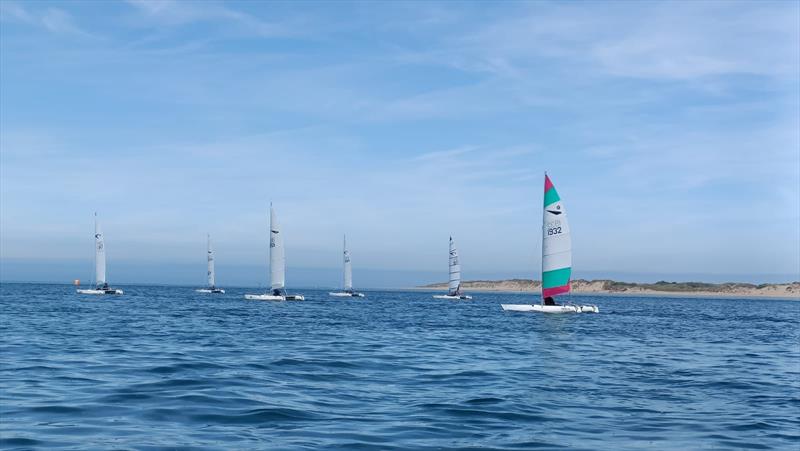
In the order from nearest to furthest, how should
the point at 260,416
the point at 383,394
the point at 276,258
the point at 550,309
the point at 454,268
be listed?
the point at 260,416 < the point at 383,394 < the point at 550,309 < the point at 276,258 < the point at 454,268

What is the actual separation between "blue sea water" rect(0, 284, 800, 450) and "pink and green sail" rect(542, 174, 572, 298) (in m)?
29.8

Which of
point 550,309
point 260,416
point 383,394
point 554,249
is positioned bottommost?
point 550,309

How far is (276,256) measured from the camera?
307 feet

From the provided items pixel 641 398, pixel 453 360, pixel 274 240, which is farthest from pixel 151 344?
pixel 274 240

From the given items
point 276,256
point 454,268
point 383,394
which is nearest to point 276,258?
point 276,256

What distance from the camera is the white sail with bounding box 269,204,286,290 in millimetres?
93438

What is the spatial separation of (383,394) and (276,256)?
7681 centimetres

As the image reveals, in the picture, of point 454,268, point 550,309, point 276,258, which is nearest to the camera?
point 550,309

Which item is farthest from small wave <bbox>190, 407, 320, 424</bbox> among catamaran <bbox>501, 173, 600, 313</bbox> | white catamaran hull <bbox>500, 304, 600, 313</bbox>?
white catamaran hull <bbox>500, 304, 600, 313</bbox>

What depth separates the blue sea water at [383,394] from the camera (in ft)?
44.4

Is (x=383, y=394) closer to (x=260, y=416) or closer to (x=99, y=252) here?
(x=260, y=416)

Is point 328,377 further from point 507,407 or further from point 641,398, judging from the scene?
point 641,398

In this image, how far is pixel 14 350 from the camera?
1037 inches

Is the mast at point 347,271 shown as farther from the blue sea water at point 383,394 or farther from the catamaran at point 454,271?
the blue sea water at point 383,394
